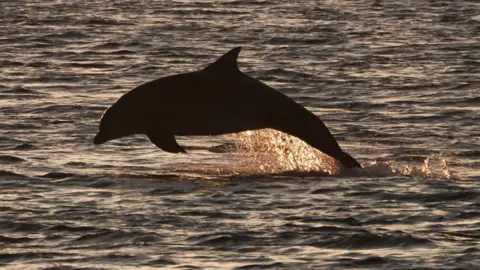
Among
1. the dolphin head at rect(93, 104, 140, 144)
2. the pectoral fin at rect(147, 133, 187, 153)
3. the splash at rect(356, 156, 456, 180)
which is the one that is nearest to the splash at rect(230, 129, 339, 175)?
the splash at rect(356, 156, 456, 180)

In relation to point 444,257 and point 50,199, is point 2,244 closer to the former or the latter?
point 50,199

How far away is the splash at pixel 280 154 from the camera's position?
70.0ft

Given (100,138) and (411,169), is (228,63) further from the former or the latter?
(411,169)

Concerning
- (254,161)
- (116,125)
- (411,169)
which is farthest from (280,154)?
(116,125)

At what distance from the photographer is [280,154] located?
2261cm

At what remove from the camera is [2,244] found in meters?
16.6

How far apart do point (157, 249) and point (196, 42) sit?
22.6m

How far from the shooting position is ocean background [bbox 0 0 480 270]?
53.9 feet

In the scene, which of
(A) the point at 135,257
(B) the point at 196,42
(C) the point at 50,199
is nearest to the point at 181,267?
(A) the point at 135,257

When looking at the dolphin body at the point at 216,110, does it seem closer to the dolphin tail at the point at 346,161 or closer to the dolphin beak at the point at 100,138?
the dolphin tail at the point at 346,161

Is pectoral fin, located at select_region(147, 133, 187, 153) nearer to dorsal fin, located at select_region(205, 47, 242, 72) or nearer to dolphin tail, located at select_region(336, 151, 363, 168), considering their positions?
dorsal fin, located at select_region(205, 47, 242, 72)

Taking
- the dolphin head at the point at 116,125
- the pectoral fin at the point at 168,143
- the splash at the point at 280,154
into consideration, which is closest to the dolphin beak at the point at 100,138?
the dolphin head at the point at 116,125

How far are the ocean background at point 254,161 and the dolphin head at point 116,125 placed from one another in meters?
0.51

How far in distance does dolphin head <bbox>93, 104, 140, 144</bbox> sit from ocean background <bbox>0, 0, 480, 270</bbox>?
20.0 inches
